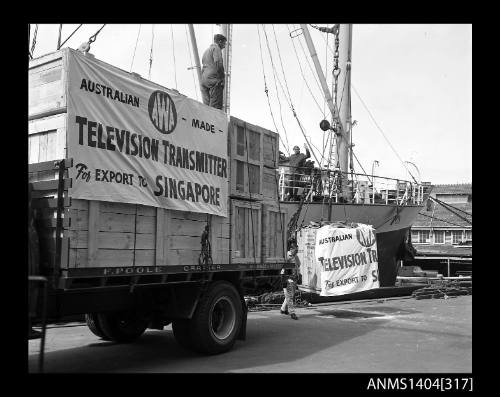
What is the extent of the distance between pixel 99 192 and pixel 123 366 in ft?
7.83

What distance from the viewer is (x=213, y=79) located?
9.79 meters

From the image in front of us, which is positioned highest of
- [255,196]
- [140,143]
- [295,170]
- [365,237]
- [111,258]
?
[295,170]

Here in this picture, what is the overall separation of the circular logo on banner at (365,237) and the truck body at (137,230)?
456 cm

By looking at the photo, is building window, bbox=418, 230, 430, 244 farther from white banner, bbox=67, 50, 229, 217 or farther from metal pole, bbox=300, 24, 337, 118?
white banner, bbox=67, 50, 229, 217

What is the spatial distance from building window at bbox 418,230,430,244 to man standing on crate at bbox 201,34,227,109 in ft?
101

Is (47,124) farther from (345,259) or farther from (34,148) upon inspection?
(345,259)

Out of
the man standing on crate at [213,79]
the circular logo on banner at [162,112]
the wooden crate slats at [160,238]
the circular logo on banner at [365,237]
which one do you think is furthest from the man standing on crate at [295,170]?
the wooden crate slats at [160,238]

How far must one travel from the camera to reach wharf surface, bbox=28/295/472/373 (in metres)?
6.84

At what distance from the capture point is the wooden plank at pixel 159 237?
6.99 m

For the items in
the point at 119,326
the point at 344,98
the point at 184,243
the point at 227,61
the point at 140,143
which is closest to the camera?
the point at 140,143

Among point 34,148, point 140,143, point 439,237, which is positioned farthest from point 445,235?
point 34,148

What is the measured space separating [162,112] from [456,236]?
32.6 meters

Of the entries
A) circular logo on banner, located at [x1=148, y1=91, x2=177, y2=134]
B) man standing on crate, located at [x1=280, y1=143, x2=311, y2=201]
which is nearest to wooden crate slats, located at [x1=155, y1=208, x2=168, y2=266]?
circular logo on banner, located at [x1=148, y1=91, x2=177, y2=134]
